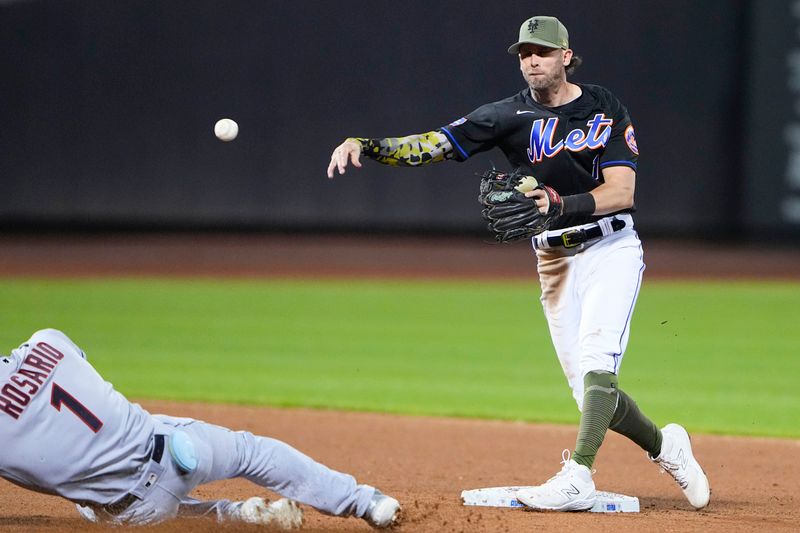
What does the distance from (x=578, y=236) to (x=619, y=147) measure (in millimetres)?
420

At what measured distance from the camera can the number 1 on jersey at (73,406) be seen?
3518mm

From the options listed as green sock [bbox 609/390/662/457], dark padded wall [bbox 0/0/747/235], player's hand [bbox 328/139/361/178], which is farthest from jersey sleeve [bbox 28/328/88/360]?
dark padded wall [bbox 0/0/747/235]

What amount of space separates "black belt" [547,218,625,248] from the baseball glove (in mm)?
235

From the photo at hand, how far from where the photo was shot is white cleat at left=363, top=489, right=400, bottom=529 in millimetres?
3861

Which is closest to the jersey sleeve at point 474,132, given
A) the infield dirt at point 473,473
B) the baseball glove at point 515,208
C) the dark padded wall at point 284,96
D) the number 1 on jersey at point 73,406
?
the baseball glove at point 515,208

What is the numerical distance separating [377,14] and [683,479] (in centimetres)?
1387

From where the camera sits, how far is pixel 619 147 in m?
4.75

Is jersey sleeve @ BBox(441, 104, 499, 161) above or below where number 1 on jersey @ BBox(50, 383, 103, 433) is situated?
above

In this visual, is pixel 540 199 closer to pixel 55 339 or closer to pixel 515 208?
pixel 515 208

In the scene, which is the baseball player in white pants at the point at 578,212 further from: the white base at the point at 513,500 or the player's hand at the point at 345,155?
the white base at the point at 513,500

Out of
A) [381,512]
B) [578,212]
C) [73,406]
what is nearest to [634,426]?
[578,212]

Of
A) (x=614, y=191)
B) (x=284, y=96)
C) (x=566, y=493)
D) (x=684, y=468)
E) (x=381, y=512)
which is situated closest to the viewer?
(x=381, y=512)

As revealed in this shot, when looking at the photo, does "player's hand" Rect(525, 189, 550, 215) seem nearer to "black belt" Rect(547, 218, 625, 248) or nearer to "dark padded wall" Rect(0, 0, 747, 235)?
"black belt" Rect(547, 218, 625, 248)

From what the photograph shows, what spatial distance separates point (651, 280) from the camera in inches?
601
